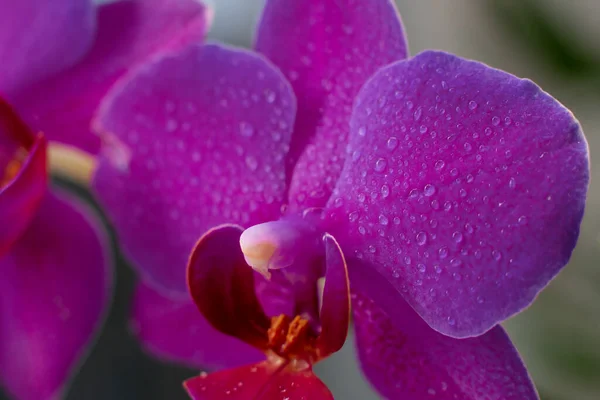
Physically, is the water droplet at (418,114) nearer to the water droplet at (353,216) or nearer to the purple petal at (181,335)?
the water droplet at (353,216)

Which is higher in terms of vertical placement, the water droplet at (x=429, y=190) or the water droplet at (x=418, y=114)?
the water droplet at (x=418, y=114)

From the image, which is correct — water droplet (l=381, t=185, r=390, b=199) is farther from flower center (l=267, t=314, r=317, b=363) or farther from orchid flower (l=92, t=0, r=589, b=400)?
flower center (l=267, t=314, r=317, b=363)

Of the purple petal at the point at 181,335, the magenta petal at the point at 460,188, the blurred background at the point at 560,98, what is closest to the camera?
the magenta petal at the point at 460,188

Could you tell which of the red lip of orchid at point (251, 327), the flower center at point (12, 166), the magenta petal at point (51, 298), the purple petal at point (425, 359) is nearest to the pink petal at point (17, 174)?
the flower center at point (12, 166)

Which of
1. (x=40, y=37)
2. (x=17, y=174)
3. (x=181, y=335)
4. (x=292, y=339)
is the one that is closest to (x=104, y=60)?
(x=40, y=37)

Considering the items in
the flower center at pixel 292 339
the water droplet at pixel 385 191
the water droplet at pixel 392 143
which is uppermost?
the water droplet at pixel 392 143

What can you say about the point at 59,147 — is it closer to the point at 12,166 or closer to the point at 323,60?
the point at 12,166

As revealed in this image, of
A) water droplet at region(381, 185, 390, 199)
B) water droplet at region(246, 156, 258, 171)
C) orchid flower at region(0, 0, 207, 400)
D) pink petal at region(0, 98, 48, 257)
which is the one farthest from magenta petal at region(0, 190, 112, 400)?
water droplet at region(381, 185, 390, 199)
